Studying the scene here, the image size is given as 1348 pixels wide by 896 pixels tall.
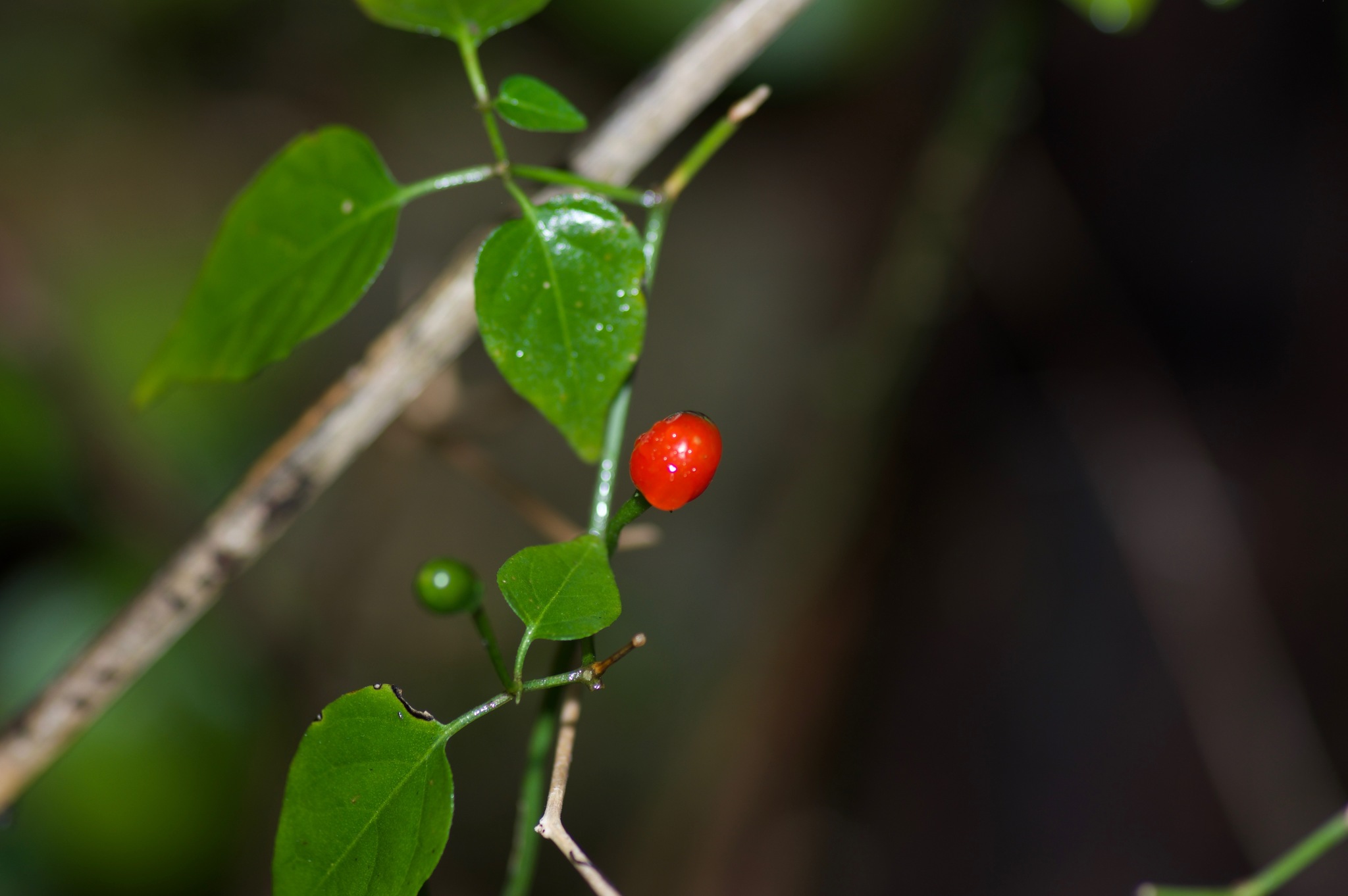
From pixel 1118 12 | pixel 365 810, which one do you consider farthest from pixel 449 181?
pixel 1118 12

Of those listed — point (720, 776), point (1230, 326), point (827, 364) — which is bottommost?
point (720, 776)

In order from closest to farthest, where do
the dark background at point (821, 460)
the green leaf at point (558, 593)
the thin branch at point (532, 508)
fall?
the green leaf at point (558, 593) < the thin branch at point (532, 508) < the dark background at point (821, 460)

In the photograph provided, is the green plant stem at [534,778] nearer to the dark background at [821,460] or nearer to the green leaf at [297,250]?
the green leaf at [297,250]

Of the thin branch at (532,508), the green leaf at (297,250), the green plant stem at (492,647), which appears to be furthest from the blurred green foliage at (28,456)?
the green plant stem at (492,647)

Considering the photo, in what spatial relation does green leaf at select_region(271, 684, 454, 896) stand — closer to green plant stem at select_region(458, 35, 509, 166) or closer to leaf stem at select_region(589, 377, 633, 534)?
leaf stem at select_region(589, 377, 633, 534)

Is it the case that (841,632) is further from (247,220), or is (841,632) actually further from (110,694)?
(247,220)

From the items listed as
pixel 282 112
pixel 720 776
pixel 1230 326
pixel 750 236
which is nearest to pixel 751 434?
pixel 750 236
